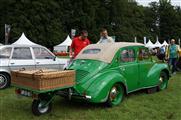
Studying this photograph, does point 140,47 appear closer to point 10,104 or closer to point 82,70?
point 82,70

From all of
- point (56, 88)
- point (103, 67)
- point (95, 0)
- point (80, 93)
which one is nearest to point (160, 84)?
point (103, 67)

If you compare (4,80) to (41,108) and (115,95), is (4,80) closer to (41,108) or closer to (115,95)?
(41,108)

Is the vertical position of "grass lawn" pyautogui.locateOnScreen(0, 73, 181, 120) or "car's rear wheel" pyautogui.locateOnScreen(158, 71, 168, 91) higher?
"car's rear wheel" pyautogui.locateOnScreen(158, 71, 168, 91)

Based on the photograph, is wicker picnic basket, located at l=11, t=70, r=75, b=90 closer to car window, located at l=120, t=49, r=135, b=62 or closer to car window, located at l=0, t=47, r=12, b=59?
car window, located at l=120, t=49, r=135, b=62

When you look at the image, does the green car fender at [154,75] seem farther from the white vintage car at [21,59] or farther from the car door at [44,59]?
the car door at [44,59]

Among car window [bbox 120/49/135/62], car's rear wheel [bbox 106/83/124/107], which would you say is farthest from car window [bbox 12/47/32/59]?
car's rear wheel [bbox 106/83/124/107]

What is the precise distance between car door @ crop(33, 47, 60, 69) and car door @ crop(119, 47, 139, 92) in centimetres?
371

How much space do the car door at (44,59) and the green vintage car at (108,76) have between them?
277 cm

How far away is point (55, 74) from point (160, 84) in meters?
4.54

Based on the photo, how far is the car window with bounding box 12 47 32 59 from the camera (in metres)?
11.0

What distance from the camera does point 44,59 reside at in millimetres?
11445

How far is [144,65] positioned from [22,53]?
14.4ft

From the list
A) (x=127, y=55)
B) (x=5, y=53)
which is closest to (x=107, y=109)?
(x=127, y=55)

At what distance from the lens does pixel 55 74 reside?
6668 millimetres
